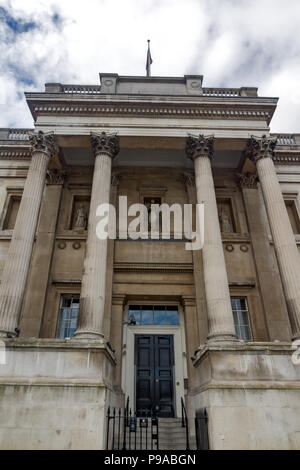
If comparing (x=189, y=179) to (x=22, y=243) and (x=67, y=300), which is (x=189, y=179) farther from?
(x=22, y=243)

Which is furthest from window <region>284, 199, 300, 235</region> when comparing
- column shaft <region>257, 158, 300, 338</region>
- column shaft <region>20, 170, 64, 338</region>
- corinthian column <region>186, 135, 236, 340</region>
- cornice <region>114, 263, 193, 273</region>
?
column shaft <region>20, 170, 64, 338</region>

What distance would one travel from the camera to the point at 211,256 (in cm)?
1016

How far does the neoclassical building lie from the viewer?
7461mm

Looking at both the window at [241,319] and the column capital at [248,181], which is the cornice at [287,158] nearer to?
the column capital at [248,181]

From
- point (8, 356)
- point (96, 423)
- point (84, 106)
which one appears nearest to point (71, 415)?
point (96, 423)

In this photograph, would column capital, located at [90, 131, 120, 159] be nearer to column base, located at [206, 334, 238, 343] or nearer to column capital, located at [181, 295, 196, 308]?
column capital, located at [181, 295, 196, 308]

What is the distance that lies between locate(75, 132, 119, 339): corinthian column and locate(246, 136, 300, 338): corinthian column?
220 inches

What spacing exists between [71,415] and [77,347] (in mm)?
1512

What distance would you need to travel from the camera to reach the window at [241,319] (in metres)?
12.2

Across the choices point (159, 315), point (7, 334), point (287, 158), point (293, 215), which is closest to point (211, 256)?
point (159, 315)

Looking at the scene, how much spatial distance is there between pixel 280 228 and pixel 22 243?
8.47m

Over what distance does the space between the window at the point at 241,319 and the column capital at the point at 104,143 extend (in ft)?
25.2

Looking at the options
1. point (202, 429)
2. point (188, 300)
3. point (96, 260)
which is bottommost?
point (202, 429)

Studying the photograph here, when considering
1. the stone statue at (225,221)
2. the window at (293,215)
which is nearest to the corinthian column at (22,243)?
the stone statue at (225,221)
